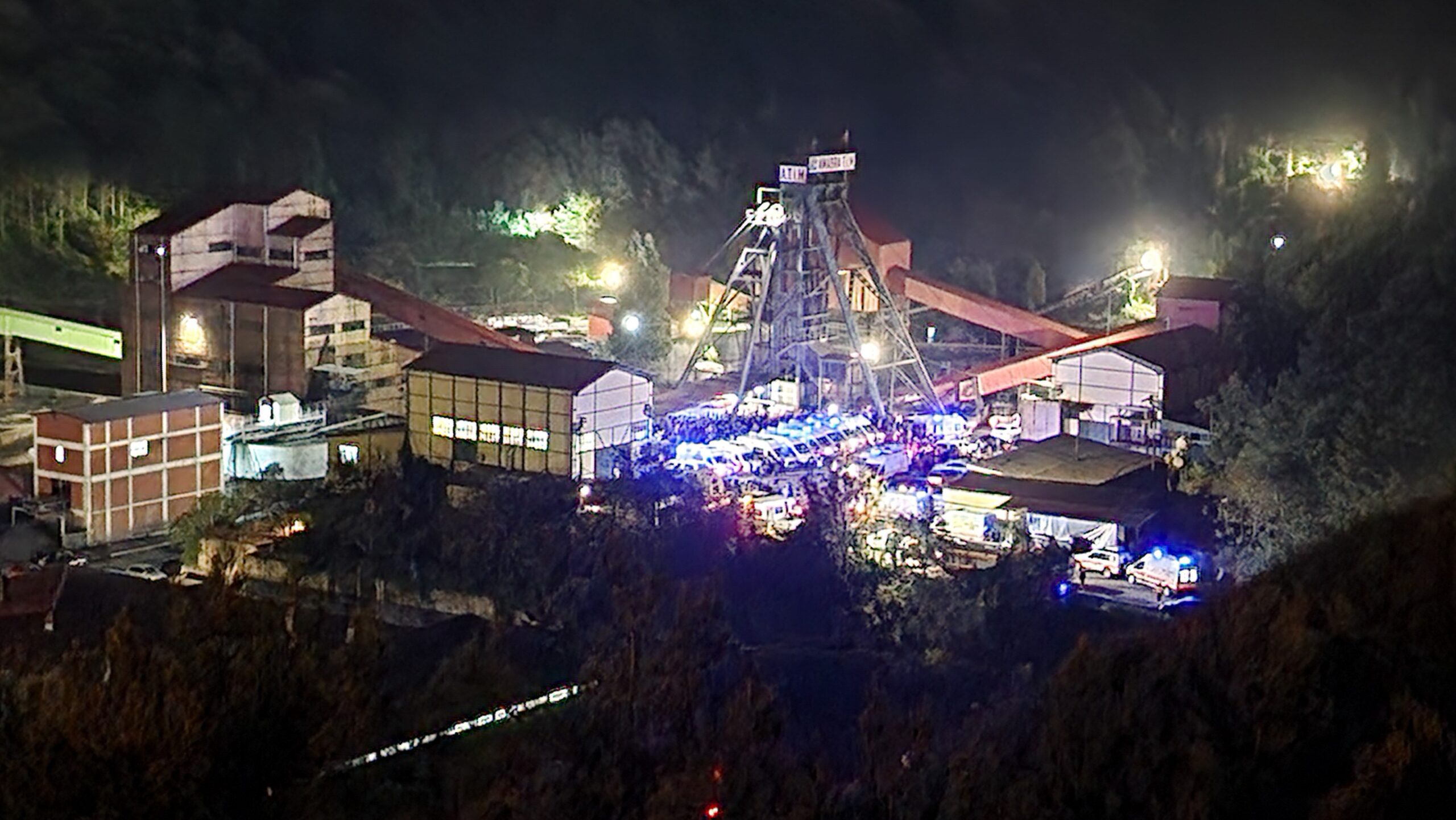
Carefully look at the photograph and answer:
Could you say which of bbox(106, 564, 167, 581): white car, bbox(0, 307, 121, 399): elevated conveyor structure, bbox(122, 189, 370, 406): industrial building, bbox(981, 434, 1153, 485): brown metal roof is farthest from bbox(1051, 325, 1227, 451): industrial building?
bbox(0, 307, 121, 399): elevated conveyor structure

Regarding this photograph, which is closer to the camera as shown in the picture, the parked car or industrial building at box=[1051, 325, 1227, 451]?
the parked car

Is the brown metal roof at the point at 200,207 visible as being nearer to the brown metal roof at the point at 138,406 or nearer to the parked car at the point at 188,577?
the brown metal roof at the point at 138,406

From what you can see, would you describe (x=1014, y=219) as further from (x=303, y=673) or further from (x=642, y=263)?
(x=303, y=673)

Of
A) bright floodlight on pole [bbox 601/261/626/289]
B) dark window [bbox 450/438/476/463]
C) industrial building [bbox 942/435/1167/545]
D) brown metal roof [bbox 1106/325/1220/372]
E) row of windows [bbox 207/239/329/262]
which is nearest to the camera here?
industrial building [bbox 942/435/1167/545]

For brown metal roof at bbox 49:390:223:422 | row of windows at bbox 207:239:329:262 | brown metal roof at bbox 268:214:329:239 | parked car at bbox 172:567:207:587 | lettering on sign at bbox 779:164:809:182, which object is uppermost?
lettering on sign at bbox 779:164:809:182

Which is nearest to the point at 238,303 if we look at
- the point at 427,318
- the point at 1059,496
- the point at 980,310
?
the point at 427,318

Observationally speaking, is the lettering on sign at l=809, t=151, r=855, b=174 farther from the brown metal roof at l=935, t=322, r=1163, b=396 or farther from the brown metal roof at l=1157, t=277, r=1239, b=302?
the brown metal roof at l=1157, t=277, r=1239, b=302

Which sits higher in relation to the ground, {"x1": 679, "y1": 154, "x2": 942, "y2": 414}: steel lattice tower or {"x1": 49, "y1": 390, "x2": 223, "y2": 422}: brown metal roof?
{"x1": 679, "y1": 154, "x2": 942, "y2": 414}: steel lattice tower
